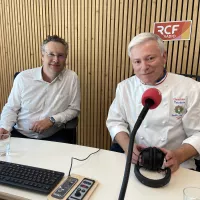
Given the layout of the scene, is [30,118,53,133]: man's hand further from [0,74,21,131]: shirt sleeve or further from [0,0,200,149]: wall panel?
[0,0,200,149]: wall panel

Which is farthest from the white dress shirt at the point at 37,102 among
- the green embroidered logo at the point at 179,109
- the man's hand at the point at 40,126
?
the green embroidered logo at the point at 179,109

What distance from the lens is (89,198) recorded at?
997 mm

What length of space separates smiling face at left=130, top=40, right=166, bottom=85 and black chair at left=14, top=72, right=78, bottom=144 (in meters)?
0.90

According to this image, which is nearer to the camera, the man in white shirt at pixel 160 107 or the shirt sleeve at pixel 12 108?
the man in white shirt at pixel 160 107

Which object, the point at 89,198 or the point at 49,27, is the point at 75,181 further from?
the point at 49,27

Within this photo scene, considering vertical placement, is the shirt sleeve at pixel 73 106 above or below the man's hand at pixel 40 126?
above

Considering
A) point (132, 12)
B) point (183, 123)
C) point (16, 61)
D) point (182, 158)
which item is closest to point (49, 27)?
point (16, 61)

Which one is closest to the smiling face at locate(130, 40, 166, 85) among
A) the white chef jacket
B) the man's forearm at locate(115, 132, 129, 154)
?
the white chef jacket

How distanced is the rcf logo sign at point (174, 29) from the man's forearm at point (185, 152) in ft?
5.38

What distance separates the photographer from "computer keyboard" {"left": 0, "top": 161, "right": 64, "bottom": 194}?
1.04 metres

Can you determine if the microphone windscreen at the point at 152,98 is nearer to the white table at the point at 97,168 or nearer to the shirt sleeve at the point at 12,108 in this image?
the white table at the point at 97,168

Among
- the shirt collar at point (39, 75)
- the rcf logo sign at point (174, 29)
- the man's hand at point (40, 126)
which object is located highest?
the rcf logo sign at point (174, 29)

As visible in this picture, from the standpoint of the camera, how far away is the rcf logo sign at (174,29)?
8.51 ft

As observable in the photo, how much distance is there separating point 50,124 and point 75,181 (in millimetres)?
1101
